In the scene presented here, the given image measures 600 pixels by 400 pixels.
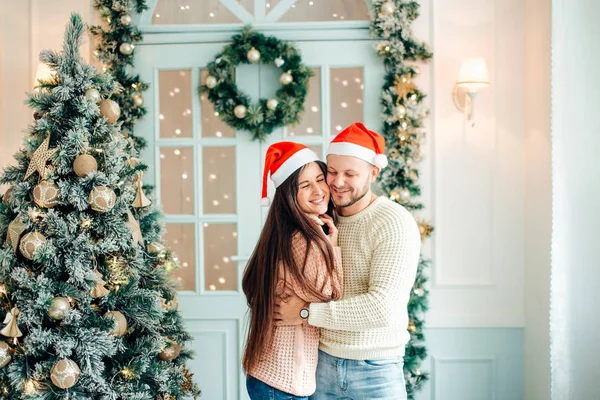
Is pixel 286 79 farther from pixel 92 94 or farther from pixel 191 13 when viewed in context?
pixel 92 94

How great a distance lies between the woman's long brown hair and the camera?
193cm

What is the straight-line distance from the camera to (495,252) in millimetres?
3291

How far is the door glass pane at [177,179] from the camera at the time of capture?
3393 millimetres

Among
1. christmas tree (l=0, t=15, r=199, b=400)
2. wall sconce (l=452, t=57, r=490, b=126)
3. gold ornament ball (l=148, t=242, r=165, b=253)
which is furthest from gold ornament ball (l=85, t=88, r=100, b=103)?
wall sconce (l=452, t=57, r=490, b=126)

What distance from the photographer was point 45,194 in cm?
199

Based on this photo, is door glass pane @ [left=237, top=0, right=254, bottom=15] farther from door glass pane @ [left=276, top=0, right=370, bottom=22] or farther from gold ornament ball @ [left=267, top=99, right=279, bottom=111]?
gold ornament ball @ [left=267, top=99, right=279, bottom=111]

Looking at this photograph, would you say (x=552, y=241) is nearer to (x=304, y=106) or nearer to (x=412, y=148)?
(x=412, y=148)

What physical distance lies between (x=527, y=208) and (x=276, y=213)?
1844mm

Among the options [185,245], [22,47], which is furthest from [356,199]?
[22,47]

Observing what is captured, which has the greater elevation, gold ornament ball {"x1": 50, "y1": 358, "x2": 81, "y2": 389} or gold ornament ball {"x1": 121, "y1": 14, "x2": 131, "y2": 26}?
gold ornament ball {"x1": 121, "y1": 14, "x2": 131, "y2": 26}

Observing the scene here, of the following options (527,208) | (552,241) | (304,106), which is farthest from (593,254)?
(304,106)

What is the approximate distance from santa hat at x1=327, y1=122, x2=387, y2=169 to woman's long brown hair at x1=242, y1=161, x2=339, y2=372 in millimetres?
215

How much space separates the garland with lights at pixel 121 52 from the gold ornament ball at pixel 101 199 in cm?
128

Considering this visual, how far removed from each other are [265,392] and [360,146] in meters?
0.93
